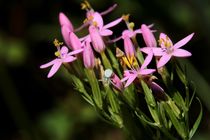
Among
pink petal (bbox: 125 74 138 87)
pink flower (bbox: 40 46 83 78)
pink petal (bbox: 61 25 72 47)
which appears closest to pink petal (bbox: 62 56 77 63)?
pink flower (bbox: 40 46 83 78)

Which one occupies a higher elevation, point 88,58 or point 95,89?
point 88,58

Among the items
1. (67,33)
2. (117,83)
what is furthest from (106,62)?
(67,33)

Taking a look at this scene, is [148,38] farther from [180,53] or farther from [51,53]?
[51,53]

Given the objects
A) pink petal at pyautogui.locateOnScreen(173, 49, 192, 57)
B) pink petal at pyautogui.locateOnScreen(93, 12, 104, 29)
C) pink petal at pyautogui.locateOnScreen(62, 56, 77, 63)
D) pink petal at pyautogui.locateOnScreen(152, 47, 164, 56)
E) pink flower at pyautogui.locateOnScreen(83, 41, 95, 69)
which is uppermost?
pink petal at pyautogui.locateOnScreen(93, 12, 104, 29)

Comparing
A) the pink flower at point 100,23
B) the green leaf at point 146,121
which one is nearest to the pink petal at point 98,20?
the pink flower at point 100,23

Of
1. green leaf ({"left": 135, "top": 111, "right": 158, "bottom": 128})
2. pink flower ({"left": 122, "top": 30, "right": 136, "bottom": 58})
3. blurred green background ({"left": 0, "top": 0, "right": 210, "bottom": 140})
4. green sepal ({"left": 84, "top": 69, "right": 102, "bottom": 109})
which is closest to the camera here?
green leaf ({"left": 135, "top": 111, "right": 158, "bottom": 128})

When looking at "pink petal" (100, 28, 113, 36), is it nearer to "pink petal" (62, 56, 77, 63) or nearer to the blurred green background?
"pink petal" (62, 56, 77, 63)
